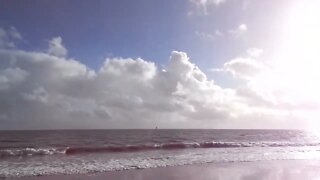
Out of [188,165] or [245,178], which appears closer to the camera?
[245,178]

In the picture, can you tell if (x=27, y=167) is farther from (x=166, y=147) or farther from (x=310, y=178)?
(x=166, y=147)

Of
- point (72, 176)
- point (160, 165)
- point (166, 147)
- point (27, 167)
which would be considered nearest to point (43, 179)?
point (72, 176)

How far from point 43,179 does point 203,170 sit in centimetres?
793

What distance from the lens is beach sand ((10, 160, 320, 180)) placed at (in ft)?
55.5

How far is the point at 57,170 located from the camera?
1900 centimetres

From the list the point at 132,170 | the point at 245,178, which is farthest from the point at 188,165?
the point at 245,178

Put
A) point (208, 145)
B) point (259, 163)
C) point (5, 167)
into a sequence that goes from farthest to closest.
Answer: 1. point (208, 145)
2. point (259, 163)
3. point (5, 167)

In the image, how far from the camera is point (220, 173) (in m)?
18.1

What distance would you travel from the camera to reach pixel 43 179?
16.4 metres

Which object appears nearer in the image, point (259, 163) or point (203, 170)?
point (203, 170)

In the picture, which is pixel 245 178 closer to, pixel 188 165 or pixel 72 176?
pixel 188 165

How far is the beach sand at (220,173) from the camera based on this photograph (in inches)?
666

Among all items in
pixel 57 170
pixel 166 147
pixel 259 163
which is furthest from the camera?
pixel 166 147

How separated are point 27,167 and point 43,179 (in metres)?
4.55
